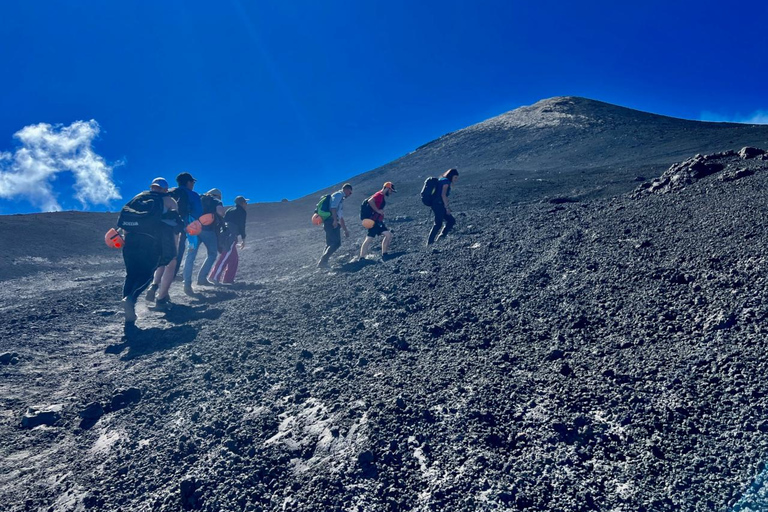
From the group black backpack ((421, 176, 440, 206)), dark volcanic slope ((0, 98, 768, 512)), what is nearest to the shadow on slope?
dark volcanic slope ((0, 98, 768, 512))

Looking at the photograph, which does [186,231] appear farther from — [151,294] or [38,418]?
[38,418]

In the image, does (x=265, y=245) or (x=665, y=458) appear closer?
(x=665, y=458)

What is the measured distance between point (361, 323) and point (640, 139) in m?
30.2

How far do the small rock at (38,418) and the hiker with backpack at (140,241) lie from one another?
265 cm

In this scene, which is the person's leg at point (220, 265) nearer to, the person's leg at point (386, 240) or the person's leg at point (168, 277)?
the person's leg at point (168, 277)

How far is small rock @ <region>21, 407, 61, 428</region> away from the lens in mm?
4031

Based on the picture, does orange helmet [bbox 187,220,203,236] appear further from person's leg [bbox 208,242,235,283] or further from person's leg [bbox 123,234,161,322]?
person's leg [bbox 208,242,235,283]

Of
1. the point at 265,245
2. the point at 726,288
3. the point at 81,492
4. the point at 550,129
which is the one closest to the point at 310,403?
the point at 81,492

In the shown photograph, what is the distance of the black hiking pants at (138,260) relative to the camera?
6609 mm

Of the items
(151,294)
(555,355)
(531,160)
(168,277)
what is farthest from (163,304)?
(531,160)

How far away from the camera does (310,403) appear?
3742mm

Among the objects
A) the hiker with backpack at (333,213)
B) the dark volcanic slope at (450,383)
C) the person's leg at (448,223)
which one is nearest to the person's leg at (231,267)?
the hiker with backpack at (333,213)

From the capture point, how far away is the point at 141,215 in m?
6.56

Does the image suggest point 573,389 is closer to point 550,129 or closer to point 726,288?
point 726,288
